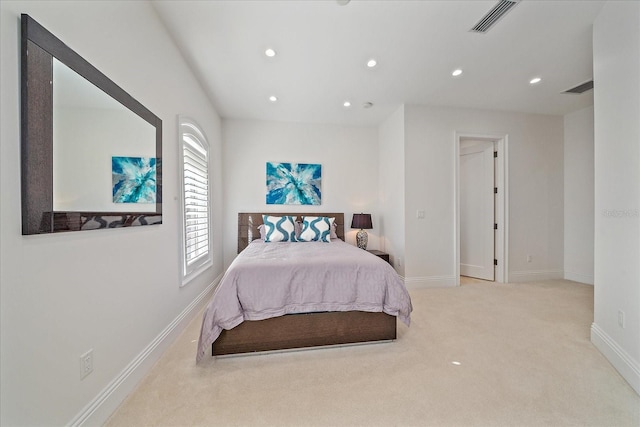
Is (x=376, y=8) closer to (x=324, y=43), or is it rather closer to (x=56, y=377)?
(x=324, y=43)

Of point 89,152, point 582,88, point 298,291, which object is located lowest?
point 298,291

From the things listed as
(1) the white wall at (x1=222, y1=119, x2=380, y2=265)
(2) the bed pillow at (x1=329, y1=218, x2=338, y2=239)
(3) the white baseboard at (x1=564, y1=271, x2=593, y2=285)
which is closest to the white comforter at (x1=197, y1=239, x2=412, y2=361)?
(2) the bed pillow at (x1=329, y1=218, x2=338, y2=239)

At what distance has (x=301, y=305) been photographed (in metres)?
1.90

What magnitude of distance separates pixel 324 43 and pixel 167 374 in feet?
9.90

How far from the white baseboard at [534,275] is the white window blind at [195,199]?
15.3 ft

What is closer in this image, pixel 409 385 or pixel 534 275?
pixel 409 385

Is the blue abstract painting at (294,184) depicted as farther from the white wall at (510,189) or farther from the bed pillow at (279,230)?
the white wall at (510,189)

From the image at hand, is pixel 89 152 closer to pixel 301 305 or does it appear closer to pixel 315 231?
pixel 301 305

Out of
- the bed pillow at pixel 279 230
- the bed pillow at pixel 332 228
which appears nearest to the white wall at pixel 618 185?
Result: the bed pillow at pixel 332 228

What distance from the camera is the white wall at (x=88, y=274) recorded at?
873 mm

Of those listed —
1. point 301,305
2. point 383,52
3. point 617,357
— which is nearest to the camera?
point 617,357

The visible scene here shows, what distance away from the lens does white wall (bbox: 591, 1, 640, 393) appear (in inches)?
61.3

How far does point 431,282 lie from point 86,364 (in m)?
3.74

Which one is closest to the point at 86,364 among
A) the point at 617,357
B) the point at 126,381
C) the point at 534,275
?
the point at 126,381
